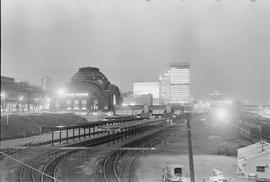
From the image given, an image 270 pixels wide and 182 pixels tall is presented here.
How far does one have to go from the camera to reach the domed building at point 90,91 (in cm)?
1681

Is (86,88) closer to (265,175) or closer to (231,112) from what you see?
(265,175)

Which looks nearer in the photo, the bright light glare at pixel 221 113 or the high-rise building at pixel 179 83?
the high-rise building at pixel 179 83

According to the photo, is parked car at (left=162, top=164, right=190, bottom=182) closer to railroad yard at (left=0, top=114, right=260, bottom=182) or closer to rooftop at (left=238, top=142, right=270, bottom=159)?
railroad yard at (left=0, top=114, right=260, bottom=182)

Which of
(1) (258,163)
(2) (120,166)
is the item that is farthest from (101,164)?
(1) (258,163)

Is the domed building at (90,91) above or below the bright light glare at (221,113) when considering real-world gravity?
above

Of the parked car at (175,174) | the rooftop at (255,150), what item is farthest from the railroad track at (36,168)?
the rooftop at (255,150)

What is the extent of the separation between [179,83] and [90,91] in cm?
1064

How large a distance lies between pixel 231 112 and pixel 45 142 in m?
58.9

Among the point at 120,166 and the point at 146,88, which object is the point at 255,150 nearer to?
the point at 120,166

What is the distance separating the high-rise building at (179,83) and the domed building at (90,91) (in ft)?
22.9

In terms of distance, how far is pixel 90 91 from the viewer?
59.9 ft

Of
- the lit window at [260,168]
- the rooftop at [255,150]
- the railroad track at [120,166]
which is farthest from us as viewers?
the railroad track at [120,166]

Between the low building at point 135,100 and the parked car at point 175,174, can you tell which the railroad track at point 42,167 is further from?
the low building at point 135,100

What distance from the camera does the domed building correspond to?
16.8 m
